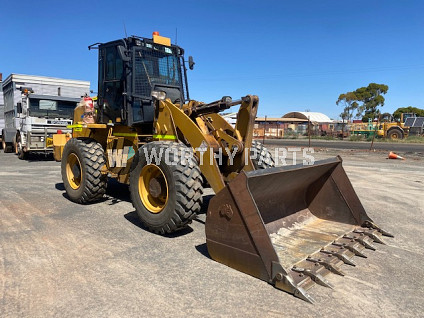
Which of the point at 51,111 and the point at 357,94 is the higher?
the point at 357,94

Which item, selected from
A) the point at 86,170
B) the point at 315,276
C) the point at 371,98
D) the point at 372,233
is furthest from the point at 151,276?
the point at 371,98

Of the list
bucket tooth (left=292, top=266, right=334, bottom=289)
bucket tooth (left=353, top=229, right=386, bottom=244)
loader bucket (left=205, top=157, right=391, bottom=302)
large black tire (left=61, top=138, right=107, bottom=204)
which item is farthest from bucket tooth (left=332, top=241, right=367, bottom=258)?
large black tire (left=61, top=138, right=107, bottom=204)

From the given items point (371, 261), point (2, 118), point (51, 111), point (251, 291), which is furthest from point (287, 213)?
point (2, 118)

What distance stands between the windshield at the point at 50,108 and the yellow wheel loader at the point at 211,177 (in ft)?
29.0

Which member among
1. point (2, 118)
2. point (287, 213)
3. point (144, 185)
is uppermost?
point (2, 118)

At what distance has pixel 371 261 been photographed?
12.8ft

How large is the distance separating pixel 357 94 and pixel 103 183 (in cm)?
7310

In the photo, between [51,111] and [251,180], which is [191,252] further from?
[51,111]

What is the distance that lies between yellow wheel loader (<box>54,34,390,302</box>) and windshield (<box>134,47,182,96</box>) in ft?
0.06

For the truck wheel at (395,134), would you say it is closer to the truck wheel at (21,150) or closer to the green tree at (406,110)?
the truck wheel at (21,150)

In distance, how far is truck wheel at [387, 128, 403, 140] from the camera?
112 ft

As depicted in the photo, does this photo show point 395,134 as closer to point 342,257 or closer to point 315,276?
point 342,257

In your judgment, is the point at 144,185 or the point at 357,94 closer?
the point at 144,185

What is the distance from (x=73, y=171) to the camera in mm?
6797
